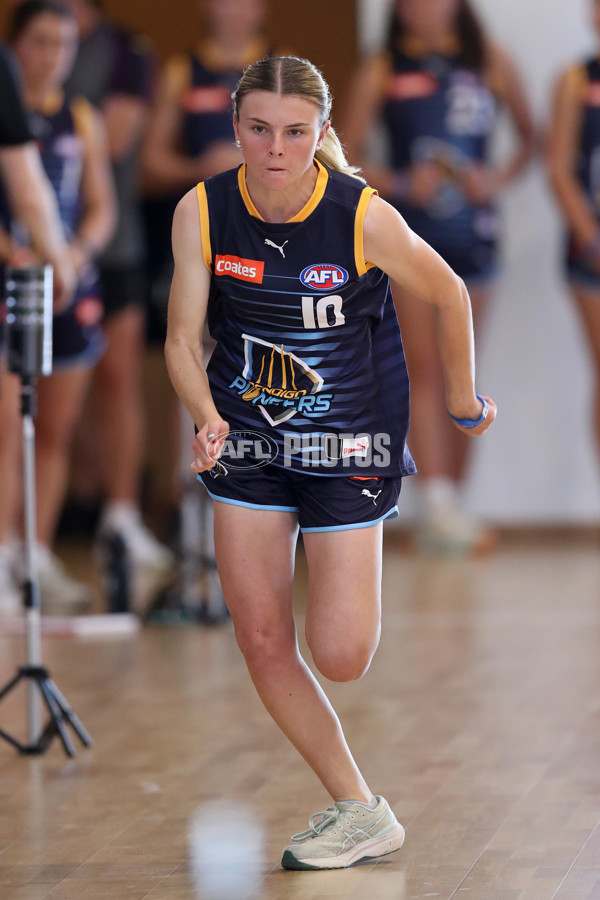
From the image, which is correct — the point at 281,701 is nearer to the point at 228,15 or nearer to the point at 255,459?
the point at 255,459

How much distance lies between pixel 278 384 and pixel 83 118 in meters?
3.13

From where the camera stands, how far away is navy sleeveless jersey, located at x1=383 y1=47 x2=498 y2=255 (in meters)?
6.54

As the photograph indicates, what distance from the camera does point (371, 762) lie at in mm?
3615

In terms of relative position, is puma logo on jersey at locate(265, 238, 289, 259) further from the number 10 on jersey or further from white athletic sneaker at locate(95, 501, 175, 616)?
white athletic sneaker at locate(95, 501, 175, 616)

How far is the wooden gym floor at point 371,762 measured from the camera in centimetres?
285

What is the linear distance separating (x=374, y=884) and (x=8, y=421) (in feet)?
9.27

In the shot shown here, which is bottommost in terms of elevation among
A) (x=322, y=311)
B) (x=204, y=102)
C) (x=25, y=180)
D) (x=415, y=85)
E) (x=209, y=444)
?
(x=209, y=444)

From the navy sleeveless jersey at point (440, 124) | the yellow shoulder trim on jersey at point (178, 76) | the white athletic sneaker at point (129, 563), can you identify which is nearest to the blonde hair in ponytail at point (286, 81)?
the white athletic sneaker at point (129, 563)

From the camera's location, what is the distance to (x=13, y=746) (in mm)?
3812

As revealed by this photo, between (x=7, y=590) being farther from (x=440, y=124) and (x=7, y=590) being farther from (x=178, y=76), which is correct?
(x=440, y=124)

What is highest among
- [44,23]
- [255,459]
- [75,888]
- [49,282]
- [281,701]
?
[44,23]

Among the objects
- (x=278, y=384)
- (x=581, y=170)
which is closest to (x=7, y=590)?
(x=278, y=384)

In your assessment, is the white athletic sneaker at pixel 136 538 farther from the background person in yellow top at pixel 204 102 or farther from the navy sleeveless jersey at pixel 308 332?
the navy sleeveless jersey at pixel 308 332

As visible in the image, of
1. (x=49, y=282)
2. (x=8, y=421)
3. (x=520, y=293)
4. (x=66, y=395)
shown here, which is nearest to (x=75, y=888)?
(x=49, y=282)
